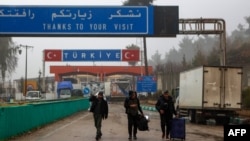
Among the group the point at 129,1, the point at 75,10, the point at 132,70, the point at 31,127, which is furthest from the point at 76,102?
the point at 132,70

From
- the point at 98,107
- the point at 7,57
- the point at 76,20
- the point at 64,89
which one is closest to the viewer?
the point at 98,107

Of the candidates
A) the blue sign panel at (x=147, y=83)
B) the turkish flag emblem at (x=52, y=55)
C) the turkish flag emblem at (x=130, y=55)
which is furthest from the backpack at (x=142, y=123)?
the turkish flag emblem at (x=52, y=55)

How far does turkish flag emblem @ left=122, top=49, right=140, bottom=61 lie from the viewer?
56.6m

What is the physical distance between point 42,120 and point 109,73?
73.5 meters

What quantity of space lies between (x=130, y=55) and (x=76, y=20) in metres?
27.9

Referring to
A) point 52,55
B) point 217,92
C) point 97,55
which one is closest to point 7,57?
point 52,55

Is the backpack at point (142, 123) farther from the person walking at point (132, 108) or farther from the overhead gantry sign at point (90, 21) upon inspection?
the overhead gantry sign at point (90, 21)

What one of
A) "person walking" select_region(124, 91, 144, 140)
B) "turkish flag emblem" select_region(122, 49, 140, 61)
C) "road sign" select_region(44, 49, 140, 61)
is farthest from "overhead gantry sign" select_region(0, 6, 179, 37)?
"turkish flag emblem" select_region(122, 49, 140, 61)

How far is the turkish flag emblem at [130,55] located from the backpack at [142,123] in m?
40.0

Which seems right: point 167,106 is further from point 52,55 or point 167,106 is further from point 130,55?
point 52,55

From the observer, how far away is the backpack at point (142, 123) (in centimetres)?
1619

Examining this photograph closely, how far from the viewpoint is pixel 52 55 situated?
5866 cm

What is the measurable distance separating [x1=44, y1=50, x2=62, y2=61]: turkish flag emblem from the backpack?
42147 millimetres

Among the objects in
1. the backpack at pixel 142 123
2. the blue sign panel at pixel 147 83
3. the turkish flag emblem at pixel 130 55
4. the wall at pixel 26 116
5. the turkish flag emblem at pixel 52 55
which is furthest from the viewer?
the turkish flag emblem at pixel 52 55
